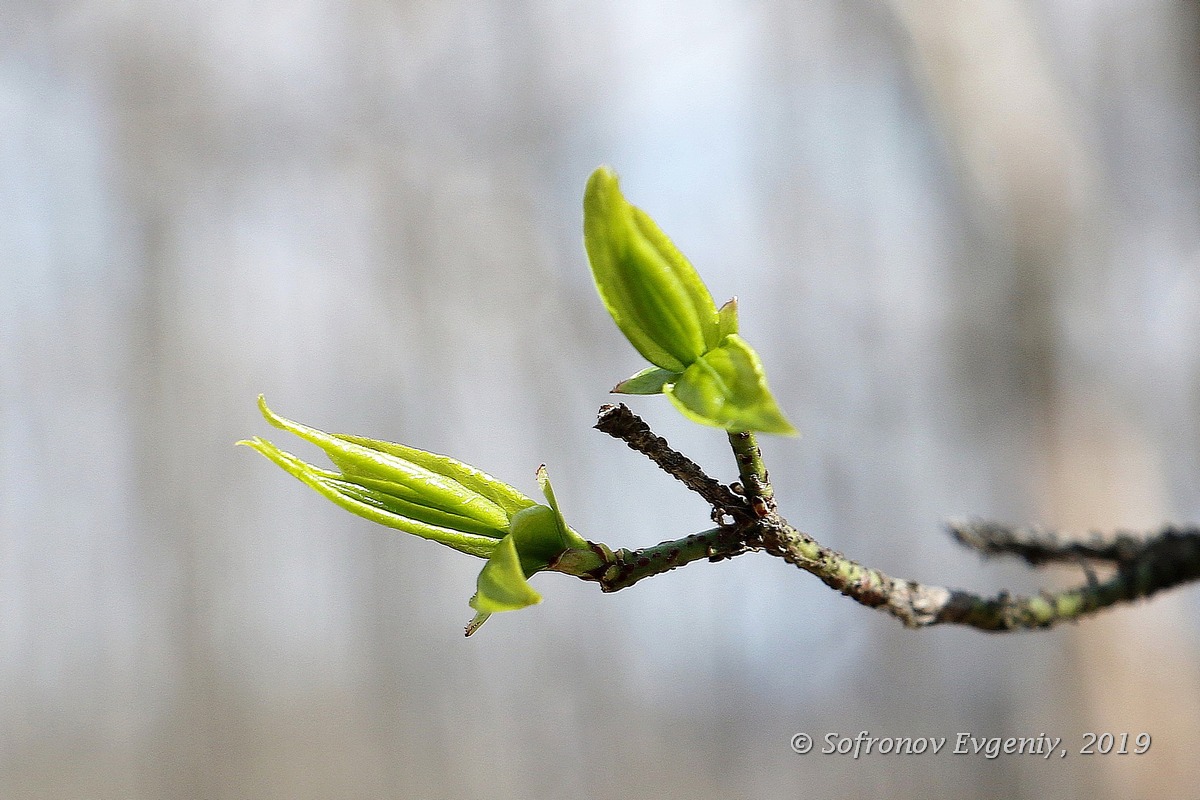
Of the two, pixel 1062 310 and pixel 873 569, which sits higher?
pixel 1062 310

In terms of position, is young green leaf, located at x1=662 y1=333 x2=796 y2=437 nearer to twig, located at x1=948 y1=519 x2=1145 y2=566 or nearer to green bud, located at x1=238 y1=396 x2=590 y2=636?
green bud, located at x1=238 y1=396 x2=590 y2=636

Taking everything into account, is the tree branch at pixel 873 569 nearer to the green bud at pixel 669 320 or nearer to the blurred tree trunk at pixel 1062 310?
the green bud at pixel 669 320

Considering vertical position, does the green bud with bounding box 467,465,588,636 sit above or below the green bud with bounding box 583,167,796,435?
below

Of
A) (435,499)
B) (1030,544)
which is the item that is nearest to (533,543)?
(435,499)

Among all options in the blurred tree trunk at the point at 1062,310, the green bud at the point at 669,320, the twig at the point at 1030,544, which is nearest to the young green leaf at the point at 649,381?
the green bud at the point at 669,320

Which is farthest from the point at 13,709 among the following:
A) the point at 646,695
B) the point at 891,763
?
the point at 891,763

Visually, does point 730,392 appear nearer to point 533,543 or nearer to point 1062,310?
point 533,543

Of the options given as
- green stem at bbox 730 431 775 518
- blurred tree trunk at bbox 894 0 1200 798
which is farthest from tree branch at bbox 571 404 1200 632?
blurred tree trunk at bbox 894 0 1200 798

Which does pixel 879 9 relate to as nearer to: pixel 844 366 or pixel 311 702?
pixel 844 366
